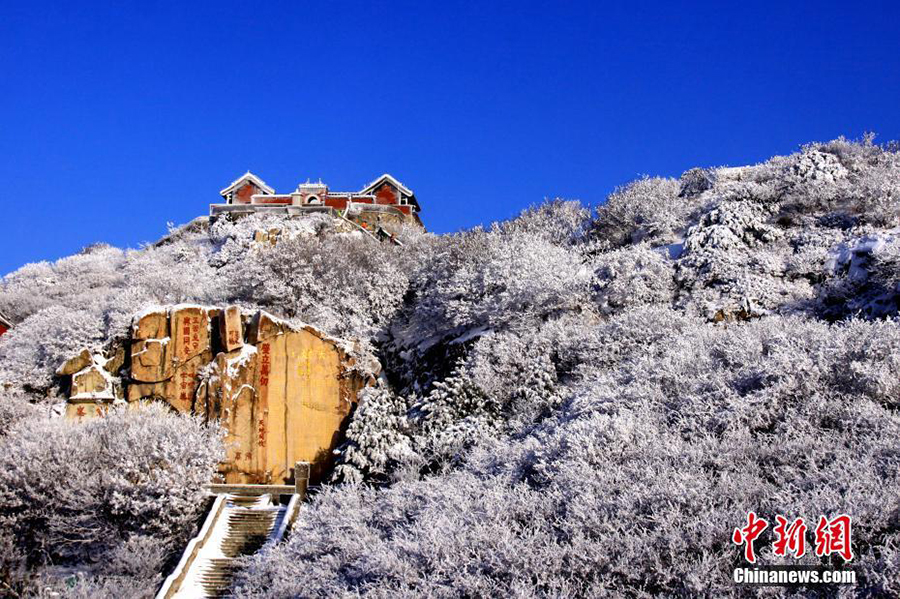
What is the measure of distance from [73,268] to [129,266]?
3.96 metres

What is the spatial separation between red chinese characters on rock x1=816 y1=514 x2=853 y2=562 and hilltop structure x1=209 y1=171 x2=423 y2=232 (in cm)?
2995

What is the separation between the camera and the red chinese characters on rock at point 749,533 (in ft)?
28.5

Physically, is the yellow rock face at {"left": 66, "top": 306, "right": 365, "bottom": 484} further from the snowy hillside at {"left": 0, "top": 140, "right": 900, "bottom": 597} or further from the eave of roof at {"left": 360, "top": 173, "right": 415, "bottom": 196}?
the eave of roof at {"left": 360, "top": 173, "right": 415, "bottom": 196}

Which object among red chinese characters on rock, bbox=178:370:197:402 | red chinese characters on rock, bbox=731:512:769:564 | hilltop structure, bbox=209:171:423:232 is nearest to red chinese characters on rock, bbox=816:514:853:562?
red chinese characters on rock, bbox=731:512:769:564

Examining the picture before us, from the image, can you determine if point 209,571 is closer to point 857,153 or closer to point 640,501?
point 640,501

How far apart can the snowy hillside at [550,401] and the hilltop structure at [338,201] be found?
573 centimetres

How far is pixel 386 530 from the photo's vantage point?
1323 centimetres

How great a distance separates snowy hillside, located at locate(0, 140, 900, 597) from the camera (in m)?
9.83

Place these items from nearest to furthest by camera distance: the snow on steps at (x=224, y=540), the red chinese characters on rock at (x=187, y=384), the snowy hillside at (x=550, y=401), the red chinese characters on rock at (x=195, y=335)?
the snowy hillside at (x=550, y=401), the snow on steps at (x=224, y=540), the red chinese characters on rock at (x=187, y=384), the red chinese characters on rock at (x=195, y=335)

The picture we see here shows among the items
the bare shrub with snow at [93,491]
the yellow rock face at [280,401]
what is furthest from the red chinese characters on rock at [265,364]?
the bare shrub with snow at [93,491]

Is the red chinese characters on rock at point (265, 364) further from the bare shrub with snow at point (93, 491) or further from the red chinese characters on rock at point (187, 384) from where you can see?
the bare shrub with snow at point (93, 491)

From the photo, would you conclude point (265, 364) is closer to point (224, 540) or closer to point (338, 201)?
point (224, 540)

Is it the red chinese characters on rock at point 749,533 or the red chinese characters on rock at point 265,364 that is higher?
the red chinese characters on rock at point 265,364

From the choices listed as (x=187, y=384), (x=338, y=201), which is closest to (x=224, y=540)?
(x=187, y=384)
